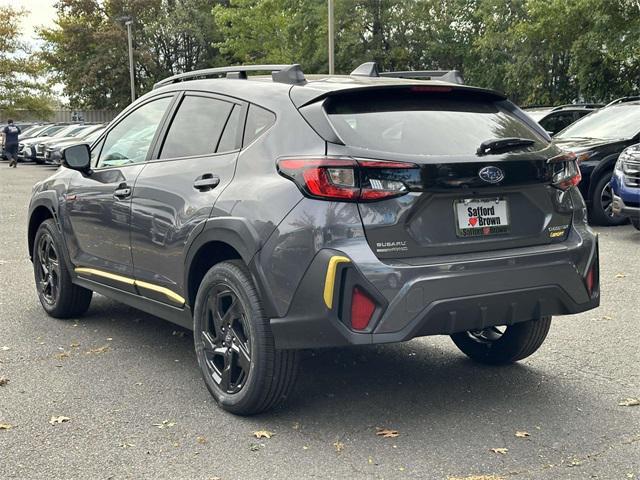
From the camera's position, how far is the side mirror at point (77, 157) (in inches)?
237

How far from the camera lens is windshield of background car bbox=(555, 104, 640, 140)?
12.8 meters

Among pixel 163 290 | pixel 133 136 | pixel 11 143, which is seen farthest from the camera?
pixel 11 143

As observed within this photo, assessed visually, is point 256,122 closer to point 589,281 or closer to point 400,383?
point 400,383

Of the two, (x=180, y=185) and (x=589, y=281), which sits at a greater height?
(x=180, y=185)

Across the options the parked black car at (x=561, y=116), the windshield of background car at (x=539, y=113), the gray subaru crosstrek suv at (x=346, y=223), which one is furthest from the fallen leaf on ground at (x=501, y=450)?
the parked black car at (x=561, y=116)

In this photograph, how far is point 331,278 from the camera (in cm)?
394

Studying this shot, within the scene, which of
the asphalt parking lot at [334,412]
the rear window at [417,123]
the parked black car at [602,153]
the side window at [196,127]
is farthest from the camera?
the parked black car at [602,153]

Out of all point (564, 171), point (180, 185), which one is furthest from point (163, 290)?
point (564, 171)

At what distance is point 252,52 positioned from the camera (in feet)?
157

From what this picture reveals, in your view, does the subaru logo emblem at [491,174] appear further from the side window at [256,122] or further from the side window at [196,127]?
the side window at [196,127]

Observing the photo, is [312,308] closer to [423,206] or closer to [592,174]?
[423,206]

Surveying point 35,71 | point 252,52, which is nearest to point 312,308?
point 252,52

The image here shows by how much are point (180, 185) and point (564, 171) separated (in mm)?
2106

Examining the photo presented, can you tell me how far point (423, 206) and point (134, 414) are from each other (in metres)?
1.85
